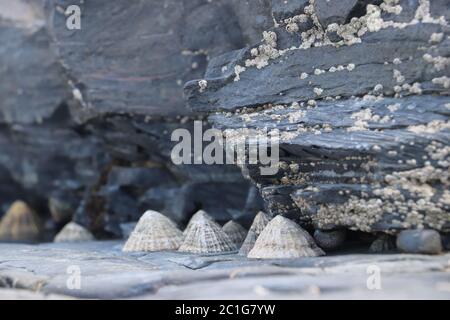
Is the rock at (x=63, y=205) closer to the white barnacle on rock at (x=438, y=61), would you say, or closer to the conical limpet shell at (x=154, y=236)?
the conical limpet shell at (x=154, y=236)

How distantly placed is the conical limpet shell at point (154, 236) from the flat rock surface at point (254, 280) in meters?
1.23

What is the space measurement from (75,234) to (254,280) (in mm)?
4932

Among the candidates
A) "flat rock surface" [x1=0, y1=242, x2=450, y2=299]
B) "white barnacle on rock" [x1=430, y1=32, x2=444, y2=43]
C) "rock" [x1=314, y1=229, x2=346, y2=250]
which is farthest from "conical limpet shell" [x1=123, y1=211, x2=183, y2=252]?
A: "white barnacle on rock" [x1=430, y1=32, x2=444, y2=43]

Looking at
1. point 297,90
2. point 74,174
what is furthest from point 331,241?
point 74,174

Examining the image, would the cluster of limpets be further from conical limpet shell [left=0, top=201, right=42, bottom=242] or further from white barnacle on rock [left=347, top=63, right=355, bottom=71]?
conical limpet shell [left=0, top=201, right=42, bottom=242]

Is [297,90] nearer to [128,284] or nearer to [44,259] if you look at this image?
[128,284]

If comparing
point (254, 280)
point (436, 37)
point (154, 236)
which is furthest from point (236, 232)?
point (436, 37)

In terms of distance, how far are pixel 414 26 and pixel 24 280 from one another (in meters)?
3.67

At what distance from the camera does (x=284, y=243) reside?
4965 mm

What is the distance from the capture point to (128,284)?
4.13 metres

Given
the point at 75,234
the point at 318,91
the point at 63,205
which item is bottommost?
the point at 75,234

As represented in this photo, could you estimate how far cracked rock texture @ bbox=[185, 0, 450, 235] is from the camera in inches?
176

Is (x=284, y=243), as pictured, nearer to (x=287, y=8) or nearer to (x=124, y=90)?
(x=287, y=8)

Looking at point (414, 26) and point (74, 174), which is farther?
point (74, 174)
